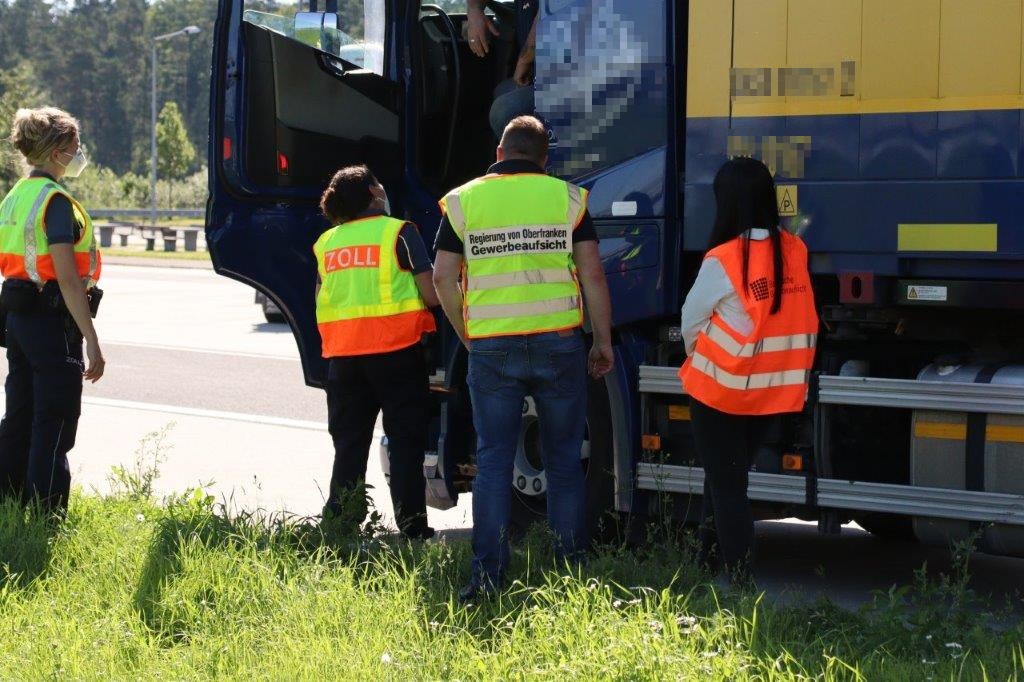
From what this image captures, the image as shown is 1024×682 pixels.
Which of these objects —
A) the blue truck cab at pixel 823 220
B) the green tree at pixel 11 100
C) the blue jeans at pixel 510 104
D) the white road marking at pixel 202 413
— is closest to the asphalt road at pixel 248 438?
the white road marking at pixel 202 413

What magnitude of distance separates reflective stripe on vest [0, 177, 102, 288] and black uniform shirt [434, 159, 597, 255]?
1.72m

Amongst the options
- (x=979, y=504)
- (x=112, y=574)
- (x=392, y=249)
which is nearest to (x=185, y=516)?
(x=112, y=574)

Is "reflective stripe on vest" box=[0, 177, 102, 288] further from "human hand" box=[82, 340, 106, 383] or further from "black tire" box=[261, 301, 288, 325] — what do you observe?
"black tire" box=[261, 301, 288, 325]

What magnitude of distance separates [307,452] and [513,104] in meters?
3.79

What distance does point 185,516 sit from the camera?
613cm

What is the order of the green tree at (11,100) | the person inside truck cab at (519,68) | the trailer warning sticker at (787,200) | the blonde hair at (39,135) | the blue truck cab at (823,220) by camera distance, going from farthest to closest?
1. the green tree at (11,100)
2. the person inside truck cab at (519,68)
3. the blonde hair at (39,135)
4. the trailer warning sticker at (787,200)
5. the blue truck cab at (823,220)

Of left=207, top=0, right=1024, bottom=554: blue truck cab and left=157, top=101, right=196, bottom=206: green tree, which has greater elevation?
left=157, top=101, right=196, bottom=206: green tree

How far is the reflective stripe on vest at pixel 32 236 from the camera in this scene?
6.12 metres

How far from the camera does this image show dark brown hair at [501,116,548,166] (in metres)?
5.30

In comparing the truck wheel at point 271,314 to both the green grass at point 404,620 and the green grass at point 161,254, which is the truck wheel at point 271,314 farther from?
the green grass at point 161,254

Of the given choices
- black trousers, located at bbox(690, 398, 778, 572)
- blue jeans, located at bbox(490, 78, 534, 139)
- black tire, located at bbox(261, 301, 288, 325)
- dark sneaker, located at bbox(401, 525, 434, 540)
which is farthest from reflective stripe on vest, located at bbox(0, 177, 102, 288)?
black tire, located at bbox(261, 301, 288, 325)

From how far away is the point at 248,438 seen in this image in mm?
10242

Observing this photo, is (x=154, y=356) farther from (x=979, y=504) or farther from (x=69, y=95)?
(x=69, y=95)

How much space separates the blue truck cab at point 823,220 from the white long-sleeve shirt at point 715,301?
20.4 inches
